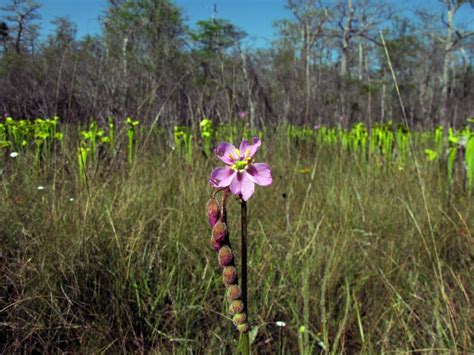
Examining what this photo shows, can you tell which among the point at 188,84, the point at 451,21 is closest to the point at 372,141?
the point at 188,84

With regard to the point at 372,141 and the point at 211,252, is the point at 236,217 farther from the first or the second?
the point at 372,141

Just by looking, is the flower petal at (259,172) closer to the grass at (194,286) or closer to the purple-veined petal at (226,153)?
the purple-veined petal at (226,153)

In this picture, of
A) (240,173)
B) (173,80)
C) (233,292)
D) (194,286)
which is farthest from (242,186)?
(173,80)

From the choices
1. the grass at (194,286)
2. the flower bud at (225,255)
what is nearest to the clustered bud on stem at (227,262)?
the flower bud at (225,255)

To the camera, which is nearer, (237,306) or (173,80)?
(237,306)

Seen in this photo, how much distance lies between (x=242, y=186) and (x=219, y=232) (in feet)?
0.22

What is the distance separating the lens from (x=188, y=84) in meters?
5.75

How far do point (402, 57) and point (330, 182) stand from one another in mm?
24245

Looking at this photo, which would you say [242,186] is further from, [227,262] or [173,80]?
[173,80]

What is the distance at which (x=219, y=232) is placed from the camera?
432mm

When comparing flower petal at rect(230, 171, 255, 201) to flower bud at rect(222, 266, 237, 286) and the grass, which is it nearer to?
flower bud at rect(222, 266, 237, 286)

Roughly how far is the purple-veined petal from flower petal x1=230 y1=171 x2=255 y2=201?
0.03 metres

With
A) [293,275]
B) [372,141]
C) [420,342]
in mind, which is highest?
[372,141]

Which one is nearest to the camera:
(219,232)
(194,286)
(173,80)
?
(219,232)
